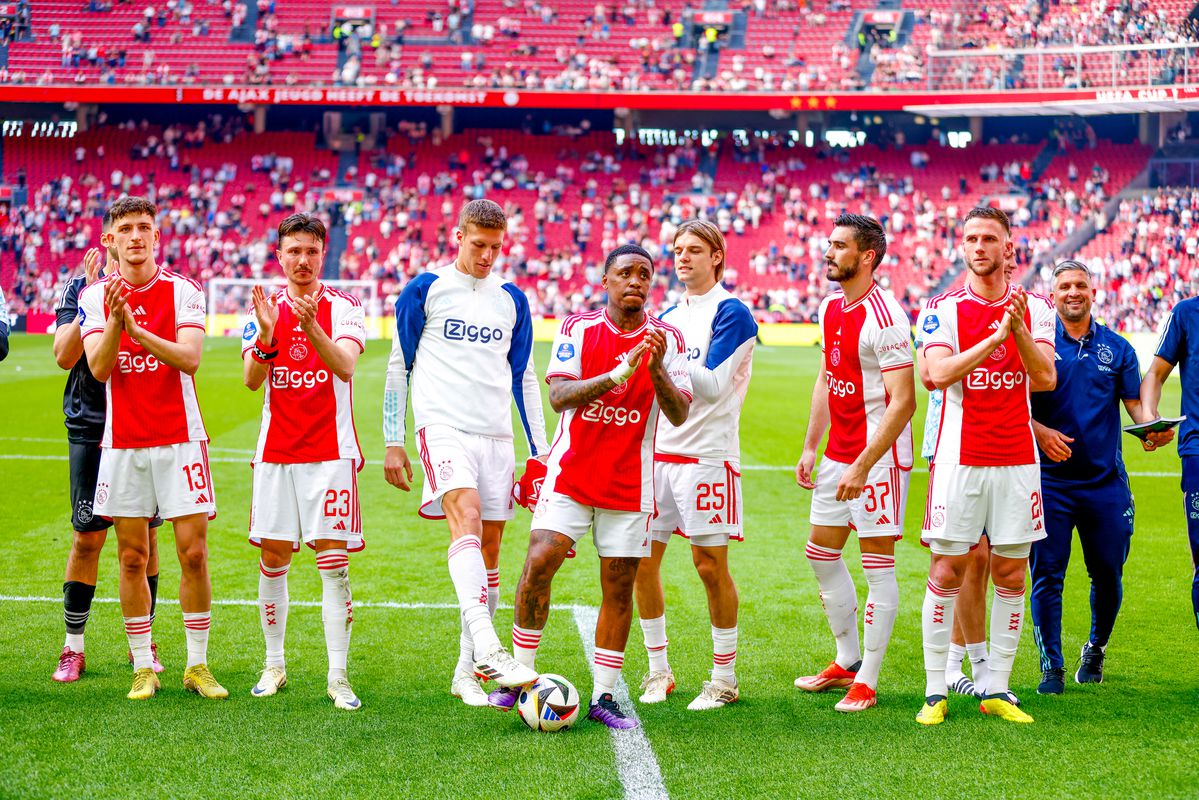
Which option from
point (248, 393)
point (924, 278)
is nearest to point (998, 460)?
point (248, 393)

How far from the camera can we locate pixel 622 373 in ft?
16.4

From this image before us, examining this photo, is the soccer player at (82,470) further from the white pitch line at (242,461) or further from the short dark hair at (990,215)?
the white pitch line at (242,461)

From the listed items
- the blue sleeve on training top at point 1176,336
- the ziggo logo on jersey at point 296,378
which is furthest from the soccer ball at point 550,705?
the blue sleeve on training top at point 1176,336

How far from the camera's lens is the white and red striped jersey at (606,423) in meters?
5.30

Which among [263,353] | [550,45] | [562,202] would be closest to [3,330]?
[263,353]

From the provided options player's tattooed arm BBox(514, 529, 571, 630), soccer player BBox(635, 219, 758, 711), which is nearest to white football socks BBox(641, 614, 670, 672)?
soccer player BBox(635, 219, 758, 711)

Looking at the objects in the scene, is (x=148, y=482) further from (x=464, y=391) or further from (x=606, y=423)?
(x=606, y=423)

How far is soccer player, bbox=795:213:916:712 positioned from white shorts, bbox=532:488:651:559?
94 centimetres

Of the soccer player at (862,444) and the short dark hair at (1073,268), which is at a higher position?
the short dark hair at (1073,268)

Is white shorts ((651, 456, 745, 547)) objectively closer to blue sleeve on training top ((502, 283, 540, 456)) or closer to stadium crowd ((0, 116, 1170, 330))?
blue sleeve on training top ((502, 283, 540, 456))

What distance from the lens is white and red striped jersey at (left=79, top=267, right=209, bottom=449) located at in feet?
18.5

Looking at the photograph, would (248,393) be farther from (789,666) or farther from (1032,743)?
(1032,743)

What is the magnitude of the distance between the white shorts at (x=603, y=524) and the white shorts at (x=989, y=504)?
1.29m

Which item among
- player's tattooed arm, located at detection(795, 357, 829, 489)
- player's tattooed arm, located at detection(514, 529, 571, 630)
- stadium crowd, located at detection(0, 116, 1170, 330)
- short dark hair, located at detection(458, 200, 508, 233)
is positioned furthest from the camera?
stadium crowd, located at detection(0, 116, 1170, 330)
